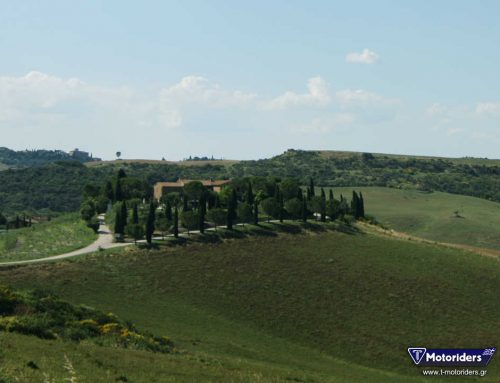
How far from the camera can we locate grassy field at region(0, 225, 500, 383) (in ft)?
209

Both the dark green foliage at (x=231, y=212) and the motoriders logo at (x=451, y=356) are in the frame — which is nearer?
the motoriders logo at (x=451, y=356)

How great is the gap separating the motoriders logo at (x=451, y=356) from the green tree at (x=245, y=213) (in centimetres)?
5043

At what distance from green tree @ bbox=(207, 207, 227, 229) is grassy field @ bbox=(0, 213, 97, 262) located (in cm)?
2167

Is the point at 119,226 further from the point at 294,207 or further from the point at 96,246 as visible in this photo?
the point at 294,207

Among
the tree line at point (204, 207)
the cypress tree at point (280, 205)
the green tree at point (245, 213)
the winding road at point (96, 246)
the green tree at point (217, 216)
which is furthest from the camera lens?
the cypress tree at point (280, 205)

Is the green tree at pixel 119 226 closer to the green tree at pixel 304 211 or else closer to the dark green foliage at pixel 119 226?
the dark green foliage at pixel 119 226

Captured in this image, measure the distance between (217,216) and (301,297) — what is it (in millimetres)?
30708

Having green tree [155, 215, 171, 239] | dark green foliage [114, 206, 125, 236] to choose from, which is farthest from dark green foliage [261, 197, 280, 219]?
dark green foliage [114, 206, 125, 236]

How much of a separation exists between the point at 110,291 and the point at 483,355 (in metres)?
47.0

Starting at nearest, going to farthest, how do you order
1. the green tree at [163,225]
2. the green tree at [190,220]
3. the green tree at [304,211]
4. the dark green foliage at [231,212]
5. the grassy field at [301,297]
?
the grassy field at [301,297] < the green tree at [163,225] < the green tree at [190,220] < the dark green foliage at [231,212] < the green tree at [304,211]

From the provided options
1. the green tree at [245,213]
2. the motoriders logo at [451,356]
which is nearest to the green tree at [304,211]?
the green tree at [245,213]

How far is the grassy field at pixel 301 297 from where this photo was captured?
63.6 m

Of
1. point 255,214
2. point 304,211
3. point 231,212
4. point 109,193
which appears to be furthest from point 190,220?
point 109,193

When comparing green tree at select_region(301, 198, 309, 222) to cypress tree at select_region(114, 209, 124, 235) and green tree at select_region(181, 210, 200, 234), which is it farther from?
cypress tree at select_region(114, 209, 124, 235)
